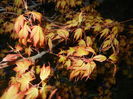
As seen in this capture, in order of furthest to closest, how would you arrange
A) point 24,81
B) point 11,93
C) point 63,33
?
point 63,33, point 24,81, point 11,93

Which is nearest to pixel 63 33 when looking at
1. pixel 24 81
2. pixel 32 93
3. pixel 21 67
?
pixel 21 67

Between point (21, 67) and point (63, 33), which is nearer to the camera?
point (21, 67)

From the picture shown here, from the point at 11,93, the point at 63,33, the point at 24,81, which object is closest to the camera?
the point at 11,93

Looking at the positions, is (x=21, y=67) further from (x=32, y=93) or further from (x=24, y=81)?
(x=32, y=93)

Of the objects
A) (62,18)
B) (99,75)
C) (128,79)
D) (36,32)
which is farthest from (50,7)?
(36,32)

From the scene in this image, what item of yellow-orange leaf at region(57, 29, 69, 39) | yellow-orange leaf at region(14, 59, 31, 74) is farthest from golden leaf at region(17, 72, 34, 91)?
yellow-orange leaf at region(57, 29, 69, 39)

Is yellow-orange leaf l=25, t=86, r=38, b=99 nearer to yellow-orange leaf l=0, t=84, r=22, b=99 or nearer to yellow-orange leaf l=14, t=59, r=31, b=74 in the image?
yellow-orange leaf l=0, t=84, r=22, b=99

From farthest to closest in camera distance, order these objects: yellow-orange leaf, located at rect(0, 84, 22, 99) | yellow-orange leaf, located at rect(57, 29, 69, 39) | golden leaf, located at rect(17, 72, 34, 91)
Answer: yellow-orange leaf, located at rect(57, 29, 69, 39) → golden leaf, located at rect(17, 72, 34, 91) → yellow-orange leaf, located at rect(0, 84, 22, 99)

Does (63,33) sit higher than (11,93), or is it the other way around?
(63,33)

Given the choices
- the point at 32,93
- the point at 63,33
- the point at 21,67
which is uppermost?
the point at 63,33

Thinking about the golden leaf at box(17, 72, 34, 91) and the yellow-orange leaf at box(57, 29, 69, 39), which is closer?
the golden leaf at box(17, 72, 34, 91)

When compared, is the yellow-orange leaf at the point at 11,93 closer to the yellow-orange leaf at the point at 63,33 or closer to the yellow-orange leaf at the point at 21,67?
the yellow-orange leaf at the point at 21,67
